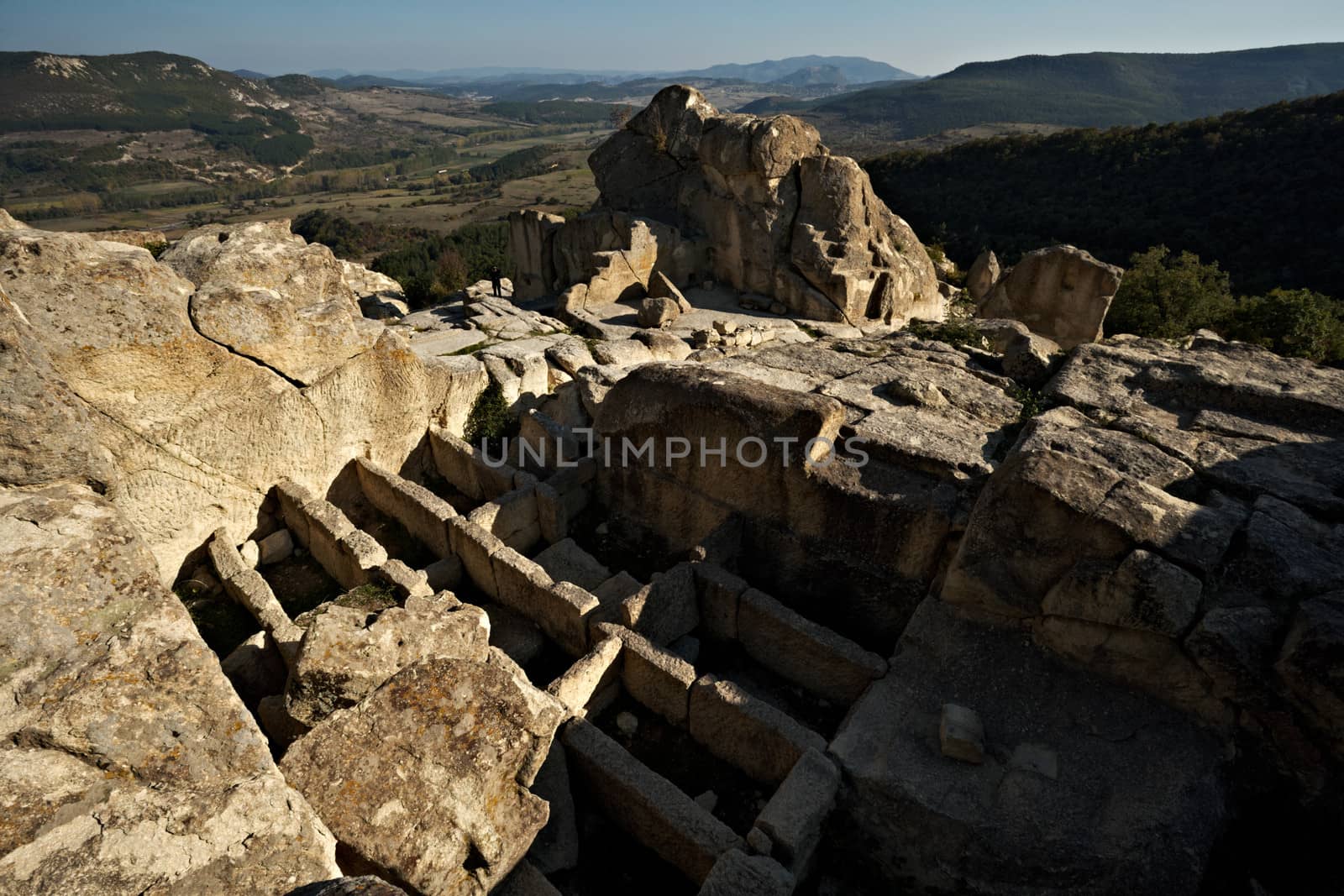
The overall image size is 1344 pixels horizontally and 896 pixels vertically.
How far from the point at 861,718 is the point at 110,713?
4.48 meters

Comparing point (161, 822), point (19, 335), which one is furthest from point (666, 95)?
point (161, 822)

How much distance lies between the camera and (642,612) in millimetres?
5844

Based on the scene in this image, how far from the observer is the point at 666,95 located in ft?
56.6

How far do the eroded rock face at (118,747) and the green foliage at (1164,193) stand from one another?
35.1 m

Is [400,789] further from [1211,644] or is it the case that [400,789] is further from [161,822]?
[1211,644]

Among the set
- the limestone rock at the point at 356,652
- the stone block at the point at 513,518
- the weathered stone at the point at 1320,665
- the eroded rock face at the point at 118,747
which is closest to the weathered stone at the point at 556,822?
the limestone rock at the point at 356,652

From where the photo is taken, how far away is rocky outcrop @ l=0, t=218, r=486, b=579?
15.7 feet

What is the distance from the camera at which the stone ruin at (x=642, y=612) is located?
3.58 metres

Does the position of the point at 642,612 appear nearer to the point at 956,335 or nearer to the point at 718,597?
the point at 718,597

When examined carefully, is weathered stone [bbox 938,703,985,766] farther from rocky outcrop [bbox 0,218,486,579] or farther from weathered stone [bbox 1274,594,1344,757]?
rocky outcrop [bbox 0,218,486,579]

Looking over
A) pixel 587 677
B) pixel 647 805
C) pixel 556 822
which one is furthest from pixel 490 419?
pixel 647 805

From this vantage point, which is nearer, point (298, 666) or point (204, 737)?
point (204, 737)

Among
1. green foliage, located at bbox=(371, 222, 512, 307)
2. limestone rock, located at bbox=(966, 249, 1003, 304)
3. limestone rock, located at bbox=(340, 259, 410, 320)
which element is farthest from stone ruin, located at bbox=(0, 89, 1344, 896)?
green foliage, located at bbox=(371, 222, 512, 307)

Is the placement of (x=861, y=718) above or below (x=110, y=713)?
below
